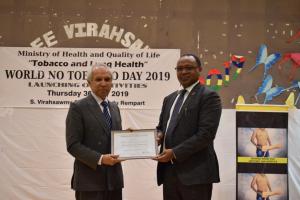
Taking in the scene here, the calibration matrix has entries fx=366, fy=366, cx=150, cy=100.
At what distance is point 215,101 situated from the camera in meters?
2.32

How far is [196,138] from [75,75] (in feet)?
7.31

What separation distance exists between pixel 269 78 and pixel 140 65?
1.47m

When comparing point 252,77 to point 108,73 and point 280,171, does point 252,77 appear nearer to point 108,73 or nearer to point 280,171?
point 280,171

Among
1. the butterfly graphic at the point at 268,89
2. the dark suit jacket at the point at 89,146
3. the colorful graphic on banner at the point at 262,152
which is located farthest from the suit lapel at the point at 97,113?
the butterfly graphic at the point at 268,89

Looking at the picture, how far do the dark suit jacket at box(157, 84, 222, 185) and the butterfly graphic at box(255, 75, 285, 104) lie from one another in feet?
6.53

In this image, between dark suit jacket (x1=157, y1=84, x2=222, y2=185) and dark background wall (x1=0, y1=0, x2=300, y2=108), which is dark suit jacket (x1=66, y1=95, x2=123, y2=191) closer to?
dark suit jacket (x1=157, y1=84, x2=222, y2=185)

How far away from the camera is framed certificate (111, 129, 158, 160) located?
2268 millimetres

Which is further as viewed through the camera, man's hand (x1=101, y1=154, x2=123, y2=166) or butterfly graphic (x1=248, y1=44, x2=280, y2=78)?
butterfly graphic (x1=248, y1=44, x2=280, y2=78)

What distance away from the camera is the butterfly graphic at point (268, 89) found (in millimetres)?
4137

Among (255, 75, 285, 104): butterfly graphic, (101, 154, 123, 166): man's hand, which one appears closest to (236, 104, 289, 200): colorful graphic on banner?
(255, 75, 285, 104): butterfly graphic

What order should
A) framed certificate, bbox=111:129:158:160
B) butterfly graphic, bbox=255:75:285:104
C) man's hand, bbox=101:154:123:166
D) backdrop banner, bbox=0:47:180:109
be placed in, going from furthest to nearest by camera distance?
1. butterfly graphic, bbox=255:75:285:104
2. backdrop banner, bbox=0:47:180:109
3. framed certificate, bbox=111:129:158:160
4. man's hand, bbox=101:154:123:166

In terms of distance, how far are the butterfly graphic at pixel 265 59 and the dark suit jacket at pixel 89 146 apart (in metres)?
2.43

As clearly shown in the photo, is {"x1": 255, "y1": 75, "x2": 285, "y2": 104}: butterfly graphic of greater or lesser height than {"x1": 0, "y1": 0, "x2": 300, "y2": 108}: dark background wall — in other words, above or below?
below

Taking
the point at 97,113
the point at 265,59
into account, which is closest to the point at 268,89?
the point at 265,59
